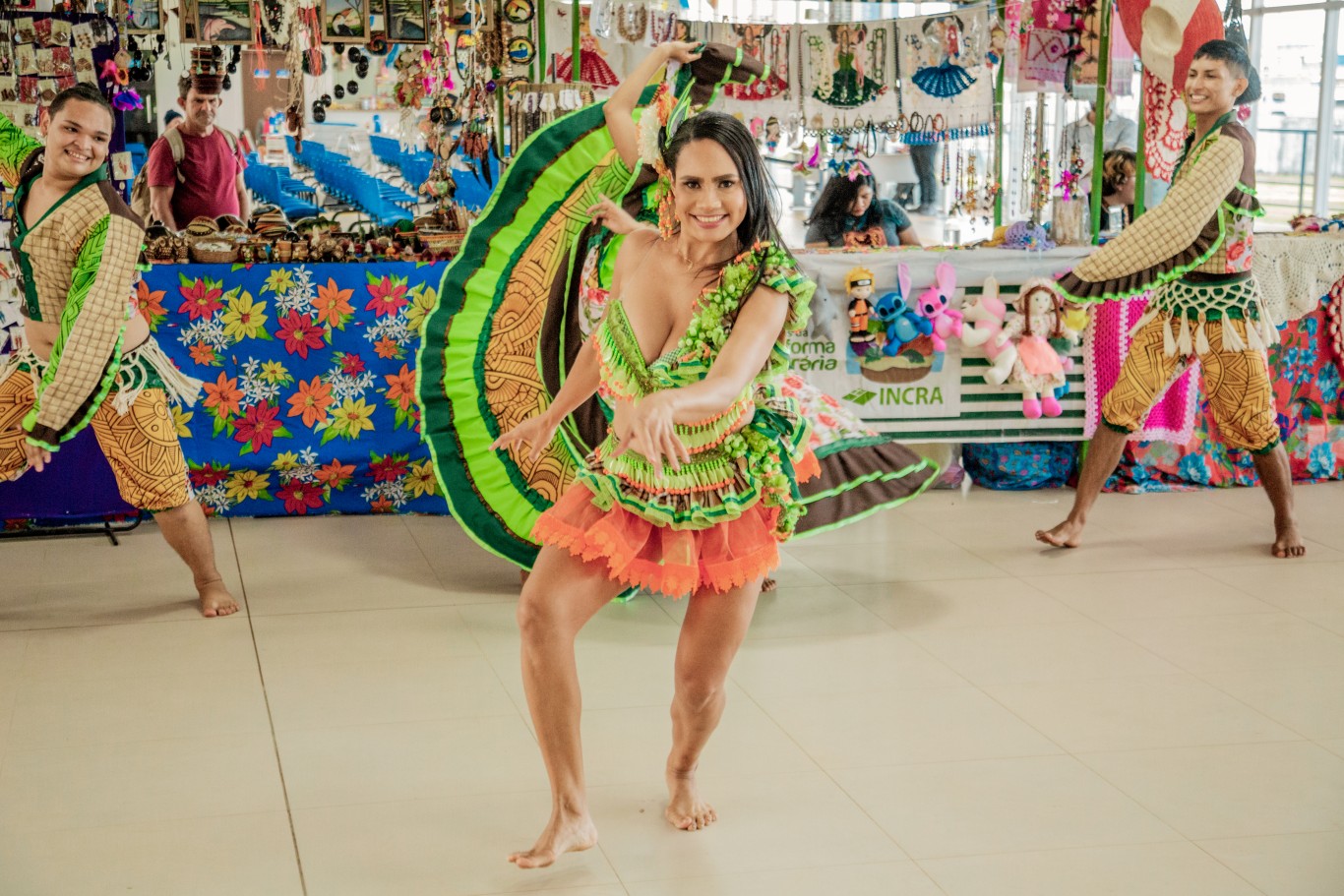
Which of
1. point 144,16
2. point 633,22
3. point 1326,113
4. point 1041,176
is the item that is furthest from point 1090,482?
point 1326,113

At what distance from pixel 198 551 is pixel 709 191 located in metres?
2.27

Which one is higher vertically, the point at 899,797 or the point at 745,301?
the point at 745,301

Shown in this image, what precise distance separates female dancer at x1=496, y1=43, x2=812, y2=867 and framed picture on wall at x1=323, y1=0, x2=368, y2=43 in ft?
10.4

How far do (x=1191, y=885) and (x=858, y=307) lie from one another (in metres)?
3.12

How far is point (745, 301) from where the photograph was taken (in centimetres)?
255

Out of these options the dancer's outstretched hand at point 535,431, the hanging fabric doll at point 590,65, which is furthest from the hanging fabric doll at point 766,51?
the dancer's outstretched hand at point 535,431

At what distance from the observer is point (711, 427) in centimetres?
263

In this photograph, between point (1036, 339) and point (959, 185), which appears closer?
point (1036, 339)

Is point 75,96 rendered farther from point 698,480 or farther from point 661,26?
point 661,26

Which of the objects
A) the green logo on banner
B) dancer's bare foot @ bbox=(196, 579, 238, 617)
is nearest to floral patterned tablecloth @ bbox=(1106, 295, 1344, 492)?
the green logo on banner

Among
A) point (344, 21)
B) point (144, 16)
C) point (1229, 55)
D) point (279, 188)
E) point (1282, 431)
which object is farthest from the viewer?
point (279, 188)

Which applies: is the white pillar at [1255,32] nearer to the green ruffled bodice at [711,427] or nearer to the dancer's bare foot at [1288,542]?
the dancer's bare foot at [1288,542]

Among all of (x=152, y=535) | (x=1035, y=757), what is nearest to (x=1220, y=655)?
(x=1035, y=757)

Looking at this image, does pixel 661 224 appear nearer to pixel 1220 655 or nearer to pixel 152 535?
pixel 1220 655
